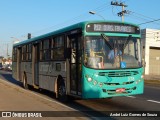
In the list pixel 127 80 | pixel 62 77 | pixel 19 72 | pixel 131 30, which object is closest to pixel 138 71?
pixel 127 80

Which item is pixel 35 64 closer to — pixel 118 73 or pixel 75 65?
pixel 75 65

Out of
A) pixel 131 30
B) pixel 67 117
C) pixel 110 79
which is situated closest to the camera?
pixel 67 117

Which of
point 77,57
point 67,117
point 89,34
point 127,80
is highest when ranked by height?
point 89,34

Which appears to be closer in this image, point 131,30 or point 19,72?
point 131,30

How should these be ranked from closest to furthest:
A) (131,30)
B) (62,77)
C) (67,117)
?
1. (67,117)
2. (131,30)
3. (62,77)

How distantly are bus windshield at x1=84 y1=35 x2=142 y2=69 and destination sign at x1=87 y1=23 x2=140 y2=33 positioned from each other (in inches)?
11.8

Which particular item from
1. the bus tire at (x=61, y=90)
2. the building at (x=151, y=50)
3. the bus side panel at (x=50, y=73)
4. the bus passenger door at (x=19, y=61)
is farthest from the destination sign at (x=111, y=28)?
the building at (x=151, y=50)

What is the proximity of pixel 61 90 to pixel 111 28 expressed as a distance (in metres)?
3.56

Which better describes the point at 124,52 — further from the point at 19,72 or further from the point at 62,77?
the point at 19,72

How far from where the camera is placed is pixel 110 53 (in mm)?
12656

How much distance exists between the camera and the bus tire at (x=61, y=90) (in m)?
→ 14.5

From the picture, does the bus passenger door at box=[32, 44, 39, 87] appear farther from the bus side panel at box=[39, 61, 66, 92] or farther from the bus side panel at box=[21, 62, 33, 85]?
the bus side panel at box=[39, 61, 66, 92]

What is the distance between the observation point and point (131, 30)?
13398 millimetres

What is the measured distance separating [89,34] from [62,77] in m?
2.76
